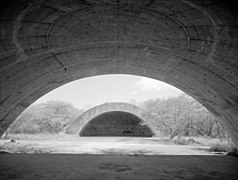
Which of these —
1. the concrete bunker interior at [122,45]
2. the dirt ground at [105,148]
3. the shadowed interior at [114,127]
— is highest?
the concrete bunker interior at [122,45]

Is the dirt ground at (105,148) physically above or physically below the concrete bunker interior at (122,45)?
below

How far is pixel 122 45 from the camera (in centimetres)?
547

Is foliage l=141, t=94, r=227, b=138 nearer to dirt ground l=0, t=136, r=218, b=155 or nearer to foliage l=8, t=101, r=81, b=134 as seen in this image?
dirt ground l=0, t=136, r=218, b=155

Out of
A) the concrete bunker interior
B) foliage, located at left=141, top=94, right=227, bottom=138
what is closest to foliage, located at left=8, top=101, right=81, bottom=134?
foliage, located at left=141, top=94, right=227, bottom=138

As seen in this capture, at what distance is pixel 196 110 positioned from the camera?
18.9 meters

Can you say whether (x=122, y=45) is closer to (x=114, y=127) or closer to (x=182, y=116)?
(x=182, y=116)

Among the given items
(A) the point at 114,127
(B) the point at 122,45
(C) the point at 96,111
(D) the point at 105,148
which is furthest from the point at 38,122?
(B) the point at 122,45

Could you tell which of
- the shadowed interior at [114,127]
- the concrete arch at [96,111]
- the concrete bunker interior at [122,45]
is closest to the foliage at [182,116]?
the concrete arch at [96,111]

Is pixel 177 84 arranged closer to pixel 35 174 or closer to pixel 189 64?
pixel 189 64

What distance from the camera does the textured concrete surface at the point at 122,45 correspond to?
3551 millimetres

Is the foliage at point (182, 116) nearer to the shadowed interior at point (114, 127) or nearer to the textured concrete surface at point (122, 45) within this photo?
the shadowed interior at point (114, 127)

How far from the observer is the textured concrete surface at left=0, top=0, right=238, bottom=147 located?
3551 mm

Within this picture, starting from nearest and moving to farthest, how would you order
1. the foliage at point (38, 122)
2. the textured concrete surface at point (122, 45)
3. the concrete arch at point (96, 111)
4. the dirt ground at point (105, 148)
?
1. the textured concrete surface at point (122, 45)
2. the dirt ground at point (105, 148)
3. the concrete arch at point (96, 111)
4. the foliage at point (38, 122)

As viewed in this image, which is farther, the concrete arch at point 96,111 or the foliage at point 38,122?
the foliage at point 38,122
